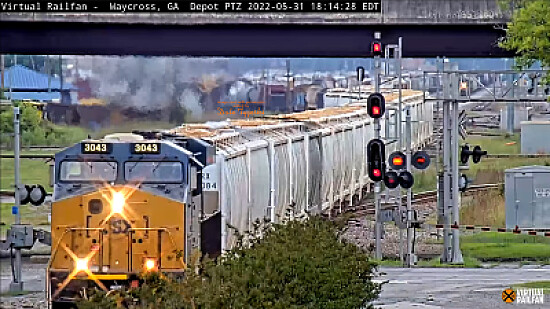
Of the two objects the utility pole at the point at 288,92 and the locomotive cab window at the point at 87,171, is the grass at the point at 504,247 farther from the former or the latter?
the locomotive cab window at the point at 87,171

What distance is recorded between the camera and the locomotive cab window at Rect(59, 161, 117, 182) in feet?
55.7

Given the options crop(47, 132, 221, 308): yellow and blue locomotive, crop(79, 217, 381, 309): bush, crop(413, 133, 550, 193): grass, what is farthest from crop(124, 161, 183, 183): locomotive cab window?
crop(413, 133, 550, 193): grass

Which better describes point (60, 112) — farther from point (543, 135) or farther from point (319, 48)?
point (543, 135)

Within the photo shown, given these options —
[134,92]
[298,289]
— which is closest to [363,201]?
[134,92]

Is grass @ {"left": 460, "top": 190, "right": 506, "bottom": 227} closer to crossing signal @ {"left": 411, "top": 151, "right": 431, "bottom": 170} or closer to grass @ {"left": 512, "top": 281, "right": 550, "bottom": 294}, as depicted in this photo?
crossing signal @ {"left": 411, "top": 151, "right": 431, "bottom": 170}

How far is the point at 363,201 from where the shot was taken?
36938 mm

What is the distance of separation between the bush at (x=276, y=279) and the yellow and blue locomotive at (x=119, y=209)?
2611 millimetres

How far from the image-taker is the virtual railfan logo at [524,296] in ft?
69.7

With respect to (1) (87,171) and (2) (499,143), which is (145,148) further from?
(2) (499,143)

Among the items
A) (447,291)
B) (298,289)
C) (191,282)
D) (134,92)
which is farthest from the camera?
(447,291)

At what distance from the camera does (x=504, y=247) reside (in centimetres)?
3153

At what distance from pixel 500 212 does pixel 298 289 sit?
2190cm

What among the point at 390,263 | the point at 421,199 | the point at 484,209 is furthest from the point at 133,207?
the point at 421,199

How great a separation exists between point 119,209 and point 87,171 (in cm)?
74
